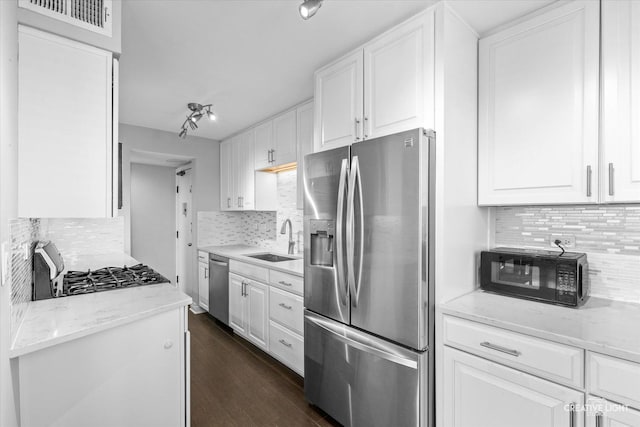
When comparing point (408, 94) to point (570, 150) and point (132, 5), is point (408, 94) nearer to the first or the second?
point (570, 150)

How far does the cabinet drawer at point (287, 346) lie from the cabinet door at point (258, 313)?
11 centimetres

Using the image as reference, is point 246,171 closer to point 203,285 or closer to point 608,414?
point 203,285

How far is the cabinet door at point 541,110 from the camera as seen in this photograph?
150 centimetres

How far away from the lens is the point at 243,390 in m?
2.37

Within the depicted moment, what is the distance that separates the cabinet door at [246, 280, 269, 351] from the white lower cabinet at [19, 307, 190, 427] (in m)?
1.28

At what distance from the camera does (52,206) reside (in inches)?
52.4

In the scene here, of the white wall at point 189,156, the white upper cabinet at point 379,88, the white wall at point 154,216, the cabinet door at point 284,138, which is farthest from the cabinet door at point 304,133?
the white wall at point 154,216

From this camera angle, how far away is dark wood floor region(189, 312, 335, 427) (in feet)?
6.66

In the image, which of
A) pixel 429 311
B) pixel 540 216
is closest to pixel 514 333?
pixel 429 311

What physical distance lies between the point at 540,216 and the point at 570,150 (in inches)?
18.2

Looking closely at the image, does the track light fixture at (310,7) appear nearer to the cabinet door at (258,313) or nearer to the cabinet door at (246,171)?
the cabinet door at (258,313)

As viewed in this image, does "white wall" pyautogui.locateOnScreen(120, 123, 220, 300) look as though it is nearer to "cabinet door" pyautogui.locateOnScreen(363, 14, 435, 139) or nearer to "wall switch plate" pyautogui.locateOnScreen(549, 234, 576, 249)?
"cabinet door" pyautogui.locateOnScreen(363, 14, 435, 139)

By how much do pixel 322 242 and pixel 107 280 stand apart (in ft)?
4.66

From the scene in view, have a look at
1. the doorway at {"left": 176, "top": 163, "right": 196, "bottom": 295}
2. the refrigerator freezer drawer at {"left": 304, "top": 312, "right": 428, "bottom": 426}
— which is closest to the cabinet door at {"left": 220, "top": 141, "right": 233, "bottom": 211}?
the doorway at {"left": 176, "top": 163, "right": 196, "bottom": 295}
